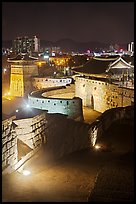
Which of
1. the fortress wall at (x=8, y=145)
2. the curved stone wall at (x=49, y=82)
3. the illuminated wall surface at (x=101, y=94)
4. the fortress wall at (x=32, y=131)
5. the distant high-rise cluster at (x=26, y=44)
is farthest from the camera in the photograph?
the distant high-rise cluster at (x=26, y=44)

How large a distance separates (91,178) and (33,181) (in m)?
1.93

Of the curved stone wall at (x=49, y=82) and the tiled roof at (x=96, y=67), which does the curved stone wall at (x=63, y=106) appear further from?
the curved stone wall at (x=49, y=82)

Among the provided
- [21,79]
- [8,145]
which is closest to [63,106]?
[8,145]

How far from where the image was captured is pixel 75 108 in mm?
20625

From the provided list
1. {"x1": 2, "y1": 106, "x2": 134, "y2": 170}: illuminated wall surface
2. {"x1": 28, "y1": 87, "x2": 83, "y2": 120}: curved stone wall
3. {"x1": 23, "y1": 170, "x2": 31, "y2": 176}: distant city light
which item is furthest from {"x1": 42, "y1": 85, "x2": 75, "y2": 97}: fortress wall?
{"x1": 23, "y1": 170, "x2": 31, "y2": 176}: distant city light

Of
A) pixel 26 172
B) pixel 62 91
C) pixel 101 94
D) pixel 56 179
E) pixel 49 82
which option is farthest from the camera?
pixel 49 82

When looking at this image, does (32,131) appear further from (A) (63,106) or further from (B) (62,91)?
(B) (62,91)

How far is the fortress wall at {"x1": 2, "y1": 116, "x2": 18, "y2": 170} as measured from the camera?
10617mm

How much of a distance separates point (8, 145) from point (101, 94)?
44.9ft

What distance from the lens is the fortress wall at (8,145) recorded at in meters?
Answer: 10.6

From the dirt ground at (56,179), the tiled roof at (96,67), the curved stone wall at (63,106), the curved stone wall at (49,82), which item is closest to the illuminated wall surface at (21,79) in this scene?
the curved stone wall at (49,82)

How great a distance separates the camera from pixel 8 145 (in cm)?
1098

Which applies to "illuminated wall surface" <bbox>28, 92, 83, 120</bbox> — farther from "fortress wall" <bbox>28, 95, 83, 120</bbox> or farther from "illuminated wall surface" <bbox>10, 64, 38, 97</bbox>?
"illuminated wall surface" <bbox>10, 64, 38, 97</bbox>

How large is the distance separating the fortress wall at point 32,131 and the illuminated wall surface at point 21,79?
16.3 meters
